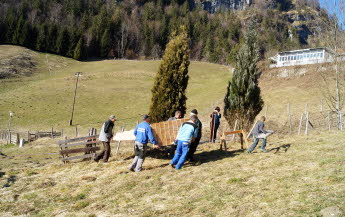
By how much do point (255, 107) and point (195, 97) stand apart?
34.8m

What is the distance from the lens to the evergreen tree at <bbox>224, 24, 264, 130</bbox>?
16234 millimetres

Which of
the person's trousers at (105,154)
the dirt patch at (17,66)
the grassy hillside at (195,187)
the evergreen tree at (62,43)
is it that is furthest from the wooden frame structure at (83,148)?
the evergreen tree at (62,43)

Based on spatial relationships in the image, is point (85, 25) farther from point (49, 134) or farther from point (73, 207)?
point (73, 207)

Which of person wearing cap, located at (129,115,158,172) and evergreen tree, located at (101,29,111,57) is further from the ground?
evergreen tree, located at (101,29,111,57)

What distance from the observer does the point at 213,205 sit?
657cm

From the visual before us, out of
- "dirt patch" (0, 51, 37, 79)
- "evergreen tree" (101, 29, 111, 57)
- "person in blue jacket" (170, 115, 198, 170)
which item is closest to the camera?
"person in blue jacket" (170, 115, 198, 170)

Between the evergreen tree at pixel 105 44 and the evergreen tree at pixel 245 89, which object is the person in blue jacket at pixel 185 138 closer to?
the evergreen tree at pixel 245 89

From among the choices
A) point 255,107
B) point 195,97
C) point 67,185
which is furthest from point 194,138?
point 195,97

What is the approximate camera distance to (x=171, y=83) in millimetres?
14031

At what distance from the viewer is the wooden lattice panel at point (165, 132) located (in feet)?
36.5

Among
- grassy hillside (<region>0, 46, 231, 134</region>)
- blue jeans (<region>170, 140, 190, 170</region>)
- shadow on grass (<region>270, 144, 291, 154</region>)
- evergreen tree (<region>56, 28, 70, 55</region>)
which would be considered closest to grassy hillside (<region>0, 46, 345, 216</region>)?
shadow on grass (<region>270, 144, 291, 154</region>)

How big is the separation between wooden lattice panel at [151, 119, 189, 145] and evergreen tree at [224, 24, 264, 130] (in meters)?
6.41

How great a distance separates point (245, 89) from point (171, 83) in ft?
15.7

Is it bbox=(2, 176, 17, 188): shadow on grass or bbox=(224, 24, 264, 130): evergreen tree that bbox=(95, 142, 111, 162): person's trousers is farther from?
bbox=(224, 24, 264, 130): evergreen tree
